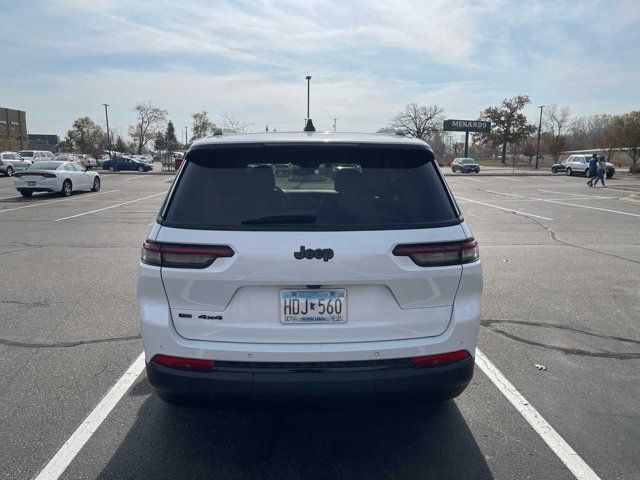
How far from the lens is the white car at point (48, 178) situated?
1988 centimetres

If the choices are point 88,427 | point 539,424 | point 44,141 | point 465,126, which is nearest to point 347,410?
point 539,424

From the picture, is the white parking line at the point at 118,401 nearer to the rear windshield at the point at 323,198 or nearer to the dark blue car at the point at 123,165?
the rear windshield at the point at 323,198

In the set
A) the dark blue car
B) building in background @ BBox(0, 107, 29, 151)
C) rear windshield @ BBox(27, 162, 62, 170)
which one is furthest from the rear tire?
building in background @ BBox(0, 107, 29, 151)

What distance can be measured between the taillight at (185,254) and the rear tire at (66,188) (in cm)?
2079

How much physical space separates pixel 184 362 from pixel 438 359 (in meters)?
1.39

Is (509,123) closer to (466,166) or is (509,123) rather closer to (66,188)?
(466,166)

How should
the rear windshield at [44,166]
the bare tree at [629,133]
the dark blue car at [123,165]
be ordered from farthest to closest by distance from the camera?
the dark blue car at [123,165], the bare tree at [629,133], the rear windshield at [44,166]

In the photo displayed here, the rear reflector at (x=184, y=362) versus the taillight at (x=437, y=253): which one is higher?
the taillight at (x=437, y=253)

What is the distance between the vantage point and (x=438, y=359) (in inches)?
108

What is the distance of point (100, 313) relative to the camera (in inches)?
221

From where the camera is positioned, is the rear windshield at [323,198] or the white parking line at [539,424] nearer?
the rear windshield at [323,198]

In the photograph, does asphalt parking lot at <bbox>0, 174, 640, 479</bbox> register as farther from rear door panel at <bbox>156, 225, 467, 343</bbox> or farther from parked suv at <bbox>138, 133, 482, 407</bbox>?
rear door panel at <bbox>156, 225, 467, 343</bbox>

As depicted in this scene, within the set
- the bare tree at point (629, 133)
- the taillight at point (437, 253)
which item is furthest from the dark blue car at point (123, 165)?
the taillight at point (437, 253)

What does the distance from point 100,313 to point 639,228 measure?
12724 millimetres
